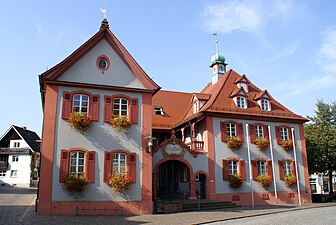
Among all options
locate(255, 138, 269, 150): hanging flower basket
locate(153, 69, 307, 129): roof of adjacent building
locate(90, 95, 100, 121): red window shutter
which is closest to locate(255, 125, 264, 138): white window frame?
locate(255, 138, 269, 150): hanging flower basket

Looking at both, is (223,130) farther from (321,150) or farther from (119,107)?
(321,150)

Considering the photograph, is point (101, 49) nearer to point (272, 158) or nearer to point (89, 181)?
point (89, 181)

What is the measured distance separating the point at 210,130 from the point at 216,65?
1114 cm

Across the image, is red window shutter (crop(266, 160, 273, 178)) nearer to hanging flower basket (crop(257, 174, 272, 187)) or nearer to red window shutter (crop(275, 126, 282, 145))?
hanging flower basket (crop(257, 174, 272, 187))

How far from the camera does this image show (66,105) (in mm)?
17125

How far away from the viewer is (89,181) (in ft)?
54.0

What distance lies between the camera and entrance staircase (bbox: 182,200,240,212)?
59.2ft

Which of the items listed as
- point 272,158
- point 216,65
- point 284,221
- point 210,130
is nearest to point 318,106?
point 216,65

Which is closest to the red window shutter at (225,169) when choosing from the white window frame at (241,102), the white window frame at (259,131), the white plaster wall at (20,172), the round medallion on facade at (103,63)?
the white window frame at (259,131)

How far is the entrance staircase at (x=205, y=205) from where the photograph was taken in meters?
18.0

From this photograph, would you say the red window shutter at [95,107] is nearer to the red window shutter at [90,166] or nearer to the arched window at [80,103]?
the arched window at [80,103]

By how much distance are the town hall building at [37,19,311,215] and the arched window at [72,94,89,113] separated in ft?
0.18

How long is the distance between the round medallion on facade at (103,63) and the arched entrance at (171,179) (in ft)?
27.1

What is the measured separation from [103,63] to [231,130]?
1029 cm
